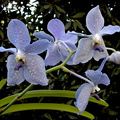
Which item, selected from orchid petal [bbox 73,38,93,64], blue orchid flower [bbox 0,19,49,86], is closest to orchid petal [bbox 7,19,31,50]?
blue orchid flower [bbox 0,19,49,86]

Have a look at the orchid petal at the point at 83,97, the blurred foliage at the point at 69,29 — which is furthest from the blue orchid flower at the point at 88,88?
the blurred foliage at the point at 69,29

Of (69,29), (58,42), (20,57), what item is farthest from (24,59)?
(69,29)

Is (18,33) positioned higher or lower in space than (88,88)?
higher

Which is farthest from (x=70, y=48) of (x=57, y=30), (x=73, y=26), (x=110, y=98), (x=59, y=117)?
(x=110, y=98)

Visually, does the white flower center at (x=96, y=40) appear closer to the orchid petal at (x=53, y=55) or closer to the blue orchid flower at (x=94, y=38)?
the blue orchid flower at (x=94, y=38)

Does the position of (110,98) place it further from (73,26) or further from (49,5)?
(49,5)

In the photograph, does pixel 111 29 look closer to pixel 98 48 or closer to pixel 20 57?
pixel 98 48

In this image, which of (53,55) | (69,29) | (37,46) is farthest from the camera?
(69,29)
